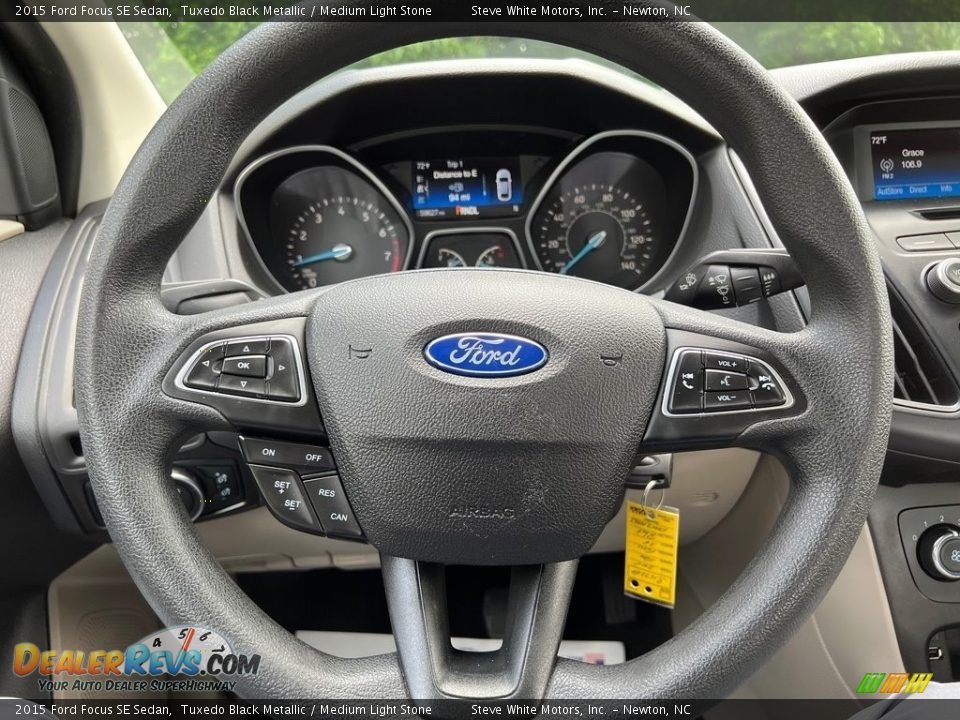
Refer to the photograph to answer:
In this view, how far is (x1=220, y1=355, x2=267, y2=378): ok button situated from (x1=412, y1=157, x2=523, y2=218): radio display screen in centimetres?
80

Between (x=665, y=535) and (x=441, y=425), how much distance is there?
34 cm

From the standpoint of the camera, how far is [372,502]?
0.75m

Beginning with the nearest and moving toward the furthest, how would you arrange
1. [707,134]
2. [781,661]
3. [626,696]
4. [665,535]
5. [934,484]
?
[626,696] → [665,535] → [934,484] → [707,134] → [781,661]

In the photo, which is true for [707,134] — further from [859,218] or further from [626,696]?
[626,696]

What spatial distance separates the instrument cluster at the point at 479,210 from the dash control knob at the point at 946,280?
421 millimetres

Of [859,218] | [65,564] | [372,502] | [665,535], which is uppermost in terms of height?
[859,218]

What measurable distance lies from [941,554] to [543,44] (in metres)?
1.01

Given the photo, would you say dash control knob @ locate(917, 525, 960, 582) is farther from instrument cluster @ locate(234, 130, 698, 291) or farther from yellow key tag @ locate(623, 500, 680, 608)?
instrument cluster @ locate(234, 130, 698, 291)

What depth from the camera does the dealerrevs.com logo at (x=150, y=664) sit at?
706 mm

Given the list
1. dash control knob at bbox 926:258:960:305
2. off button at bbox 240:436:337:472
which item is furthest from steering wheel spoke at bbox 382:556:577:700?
dash control knob at bbox 926:258:960:305

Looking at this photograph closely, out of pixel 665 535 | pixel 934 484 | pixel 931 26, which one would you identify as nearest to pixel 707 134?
pixel 931 26

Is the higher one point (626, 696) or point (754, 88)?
point (754, 88)

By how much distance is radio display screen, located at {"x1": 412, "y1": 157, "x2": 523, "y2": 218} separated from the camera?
1.52 metres

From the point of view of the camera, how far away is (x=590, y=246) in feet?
5.00
